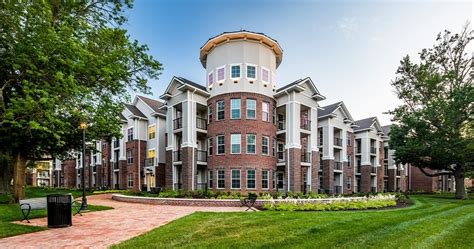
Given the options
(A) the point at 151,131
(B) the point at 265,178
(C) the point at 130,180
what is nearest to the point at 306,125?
(B) the point at 265,178

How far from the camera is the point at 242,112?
76.0 feet

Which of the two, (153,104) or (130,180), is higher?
(153,104)

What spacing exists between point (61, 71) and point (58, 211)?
6.05 metres

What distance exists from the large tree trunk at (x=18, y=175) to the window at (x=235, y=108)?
14.2 m

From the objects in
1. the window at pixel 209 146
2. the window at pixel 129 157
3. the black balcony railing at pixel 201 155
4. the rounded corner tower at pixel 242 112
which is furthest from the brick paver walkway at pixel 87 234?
the window at pixel 129 157

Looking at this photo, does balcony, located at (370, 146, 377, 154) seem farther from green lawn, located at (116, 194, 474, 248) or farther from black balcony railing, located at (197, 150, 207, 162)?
green lawn, located at (116, 194, 474, 248)

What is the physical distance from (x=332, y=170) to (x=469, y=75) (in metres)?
16.7

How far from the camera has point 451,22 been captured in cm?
2962

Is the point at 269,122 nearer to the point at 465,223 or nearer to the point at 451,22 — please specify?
the point at 465,223

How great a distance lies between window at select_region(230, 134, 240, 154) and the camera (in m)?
22.9

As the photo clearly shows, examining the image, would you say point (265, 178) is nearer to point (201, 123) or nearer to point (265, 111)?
point (265, 111)

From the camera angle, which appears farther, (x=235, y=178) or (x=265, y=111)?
(x=265, y=111)

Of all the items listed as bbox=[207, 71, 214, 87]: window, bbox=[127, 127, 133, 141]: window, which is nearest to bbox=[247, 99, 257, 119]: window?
bbox=[207, 71, 214, 87]: window

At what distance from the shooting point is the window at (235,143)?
75.1 feet
